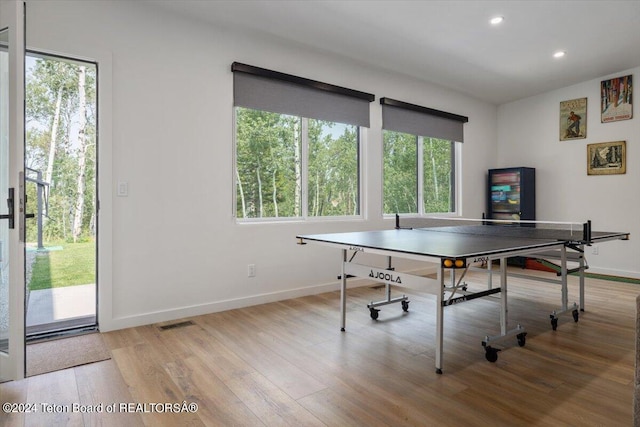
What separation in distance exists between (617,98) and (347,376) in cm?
576

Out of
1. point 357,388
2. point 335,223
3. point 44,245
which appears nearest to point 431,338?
point 357,388

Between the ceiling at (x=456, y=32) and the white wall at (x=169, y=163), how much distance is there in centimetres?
28

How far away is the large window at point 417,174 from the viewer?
539 cm

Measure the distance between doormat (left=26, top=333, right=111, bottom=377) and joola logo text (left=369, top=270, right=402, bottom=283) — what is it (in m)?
1.94

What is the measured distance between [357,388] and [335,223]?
2.64 metres

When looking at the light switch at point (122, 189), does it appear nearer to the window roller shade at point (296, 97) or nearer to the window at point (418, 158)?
the window roller shade at point (296, 97)

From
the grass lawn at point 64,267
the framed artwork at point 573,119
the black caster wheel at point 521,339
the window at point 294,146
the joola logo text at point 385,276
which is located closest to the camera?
the joola logo text at point 385,276

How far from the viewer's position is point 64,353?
269 cm

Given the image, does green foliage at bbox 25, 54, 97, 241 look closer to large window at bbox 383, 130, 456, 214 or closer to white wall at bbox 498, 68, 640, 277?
large window at bbox 383, 130, 456, 214

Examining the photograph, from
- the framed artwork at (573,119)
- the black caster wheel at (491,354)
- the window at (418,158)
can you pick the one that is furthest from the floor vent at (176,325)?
the framed artwork at (573,119)

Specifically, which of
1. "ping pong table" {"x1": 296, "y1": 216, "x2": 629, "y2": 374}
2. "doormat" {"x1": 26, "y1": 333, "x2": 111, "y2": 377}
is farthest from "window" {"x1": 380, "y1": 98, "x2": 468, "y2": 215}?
"doormat" {"x1": 26, "y1": 333, "x2": 111, "y2": 377}

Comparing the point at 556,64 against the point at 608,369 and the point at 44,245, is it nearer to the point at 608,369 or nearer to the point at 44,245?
the point at 608,369

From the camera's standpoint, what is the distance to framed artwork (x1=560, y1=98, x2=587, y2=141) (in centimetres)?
577

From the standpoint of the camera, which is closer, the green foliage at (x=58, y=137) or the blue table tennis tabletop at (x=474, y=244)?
the blue table tennis tabletop at (x=474, y=244)
